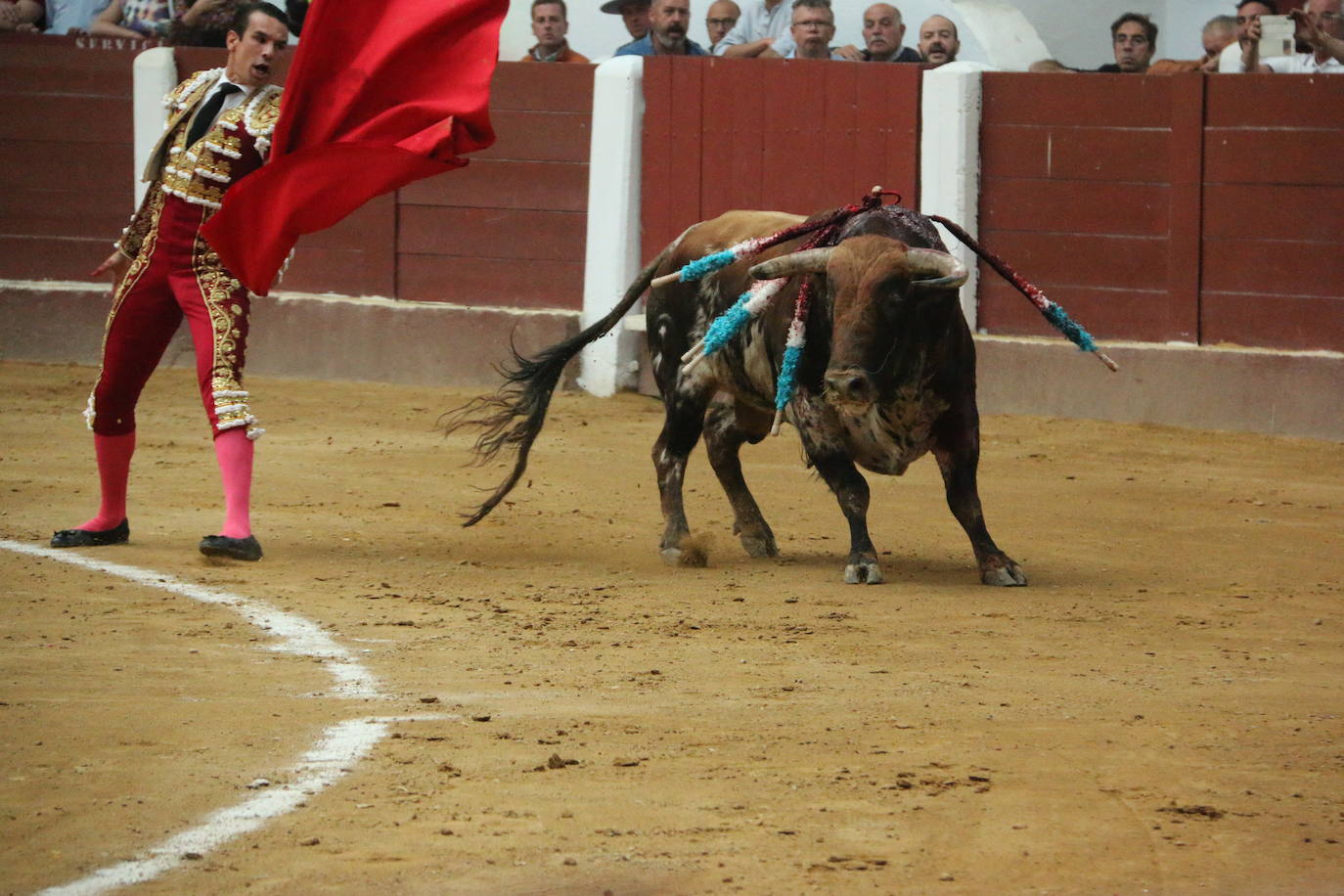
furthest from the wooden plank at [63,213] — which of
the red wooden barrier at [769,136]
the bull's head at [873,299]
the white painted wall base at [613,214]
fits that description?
the bull's head at [873,299]

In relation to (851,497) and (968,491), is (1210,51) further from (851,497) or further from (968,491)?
(851,497)

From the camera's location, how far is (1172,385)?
8312 millimetres

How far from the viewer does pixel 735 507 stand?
5.77 meters

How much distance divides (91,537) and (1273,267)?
4751 mm

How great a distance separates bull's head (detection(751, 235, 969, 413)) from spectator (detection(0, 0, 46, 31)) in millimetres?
6893

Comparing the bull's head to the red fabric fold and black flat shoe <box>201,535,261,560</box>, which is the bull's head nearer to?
the red fabric fold

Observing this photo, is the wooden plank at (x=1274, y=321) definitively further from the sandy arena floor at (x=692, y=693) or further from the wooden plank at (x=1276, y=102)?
the sandy arena floor at (x=692, y=693)

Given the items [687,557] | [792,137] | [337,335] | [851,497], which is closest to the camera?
[851,497]

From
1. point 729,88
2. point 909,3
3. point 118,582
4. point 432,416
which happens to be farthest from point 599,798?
point 909,3

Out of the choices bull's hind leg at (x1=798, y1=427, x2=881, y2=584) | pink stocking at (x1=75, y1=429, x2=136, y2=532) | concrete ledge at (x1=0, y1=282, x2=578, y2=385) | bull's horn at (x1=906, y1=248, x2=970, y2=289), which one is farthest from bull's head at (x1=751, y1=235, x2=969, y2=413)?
concrete ledge at (x1=0, y1=282, x2=578, y2=385)

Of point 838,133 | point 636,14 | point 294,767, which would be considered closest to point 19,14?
point 636,14

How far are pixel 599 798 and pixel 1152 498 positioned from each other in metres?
3.97

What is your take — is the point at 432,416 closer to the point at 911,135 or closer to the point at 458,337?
the point at 458,337

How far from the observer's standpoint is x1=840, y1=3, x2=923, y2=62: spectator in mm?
9055
